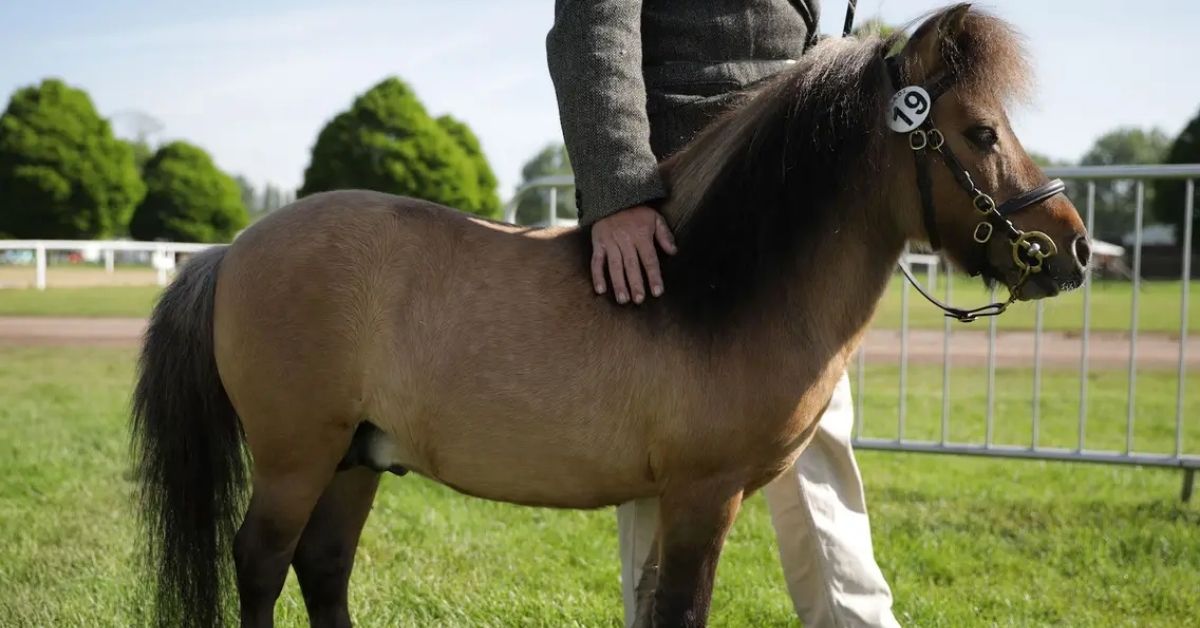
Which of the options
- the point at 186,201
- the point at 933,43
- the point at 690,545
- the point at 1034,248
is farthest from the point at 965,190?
the point at 186,201

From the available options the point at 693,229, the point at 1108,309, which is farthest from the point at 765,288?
the point at 1108,309

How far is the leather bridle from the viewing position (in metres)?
2.08

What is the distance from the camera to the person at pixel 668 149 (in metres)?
2.28

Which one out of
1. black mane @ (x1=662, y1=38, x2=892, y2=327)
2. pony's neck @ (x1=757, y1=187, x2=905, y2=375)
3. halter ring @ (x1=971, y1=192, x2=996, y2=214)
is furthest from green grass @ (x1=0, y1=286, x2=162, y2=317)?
halter ring @ (x1=971, y1=192, x2=996, y2=214)

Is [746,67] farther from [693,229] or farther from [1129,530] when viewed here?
[1129,530]

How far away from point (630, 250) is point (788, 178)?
1.26 ft

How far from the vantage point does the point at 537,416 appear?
2.19 metres

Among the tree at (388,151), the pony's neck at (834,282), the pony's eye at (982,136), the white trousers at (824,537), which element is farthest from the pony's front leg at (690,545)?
the tree at (388,151)

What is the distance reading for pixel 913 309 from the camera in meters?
19.1

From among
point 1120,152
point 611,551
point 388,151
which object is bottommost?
point 611,551

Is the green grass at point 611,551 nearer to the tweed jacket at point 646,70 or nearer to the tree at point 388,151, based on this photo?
the tweed jacket at point 646,70

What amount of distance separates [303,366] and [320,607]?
33.7 inches

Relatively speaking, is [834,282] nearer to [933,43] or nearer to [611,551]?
[933,43]

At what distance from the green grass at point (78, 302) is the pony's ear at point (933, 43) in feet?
45.9
